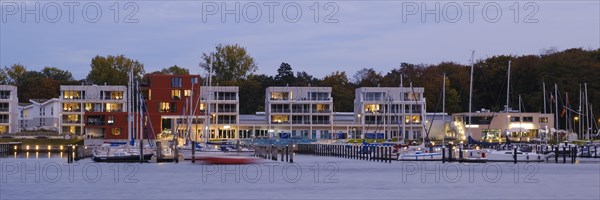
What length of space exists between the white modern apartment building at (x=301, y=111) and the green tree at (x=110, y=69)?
29.4m

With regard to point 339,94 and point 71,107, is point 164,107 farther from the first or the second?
point 339,94

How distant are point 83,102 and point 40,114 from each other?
15.5 meters

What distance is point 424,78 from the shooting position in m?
174

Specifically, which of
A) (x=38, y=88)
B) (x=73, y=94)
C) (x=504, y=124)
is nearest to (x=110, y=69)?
(x=38, y=88)

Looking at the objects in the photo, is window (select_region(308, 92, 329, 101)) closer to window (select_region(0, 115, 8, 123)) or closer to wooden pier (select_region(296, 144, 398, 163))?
wooden pier (select_region(296, 144, 398, 163))

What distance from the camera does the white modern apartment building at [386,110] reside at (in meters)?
158

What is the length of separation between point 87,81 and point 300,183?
11859 cm

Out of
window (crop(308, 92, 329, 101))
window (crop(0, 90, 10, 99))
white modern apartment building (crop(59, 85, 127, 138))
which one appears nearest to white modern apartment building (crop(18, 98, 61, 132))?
white modern apartment building (crop(59, 85, 127, 138))

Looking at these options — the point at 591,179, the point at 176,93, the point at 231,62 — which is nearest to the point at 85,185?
the point at 591,179

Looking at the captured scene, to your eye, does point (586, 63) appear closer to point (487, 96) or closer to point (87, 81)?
point (487, 96)

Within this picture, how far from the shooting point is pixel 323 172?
77.7 m

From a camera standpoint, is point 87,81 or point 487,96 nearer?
point 487,96

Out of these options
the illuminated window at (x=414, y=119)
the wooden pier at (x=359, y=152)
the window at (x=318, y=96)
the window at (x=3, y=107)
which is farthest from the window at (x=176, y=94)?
the illuminated window at (x=414, y=119)

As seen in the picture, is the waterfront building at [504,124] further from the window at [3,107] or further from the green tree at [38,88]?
the green tree at [38,88]
